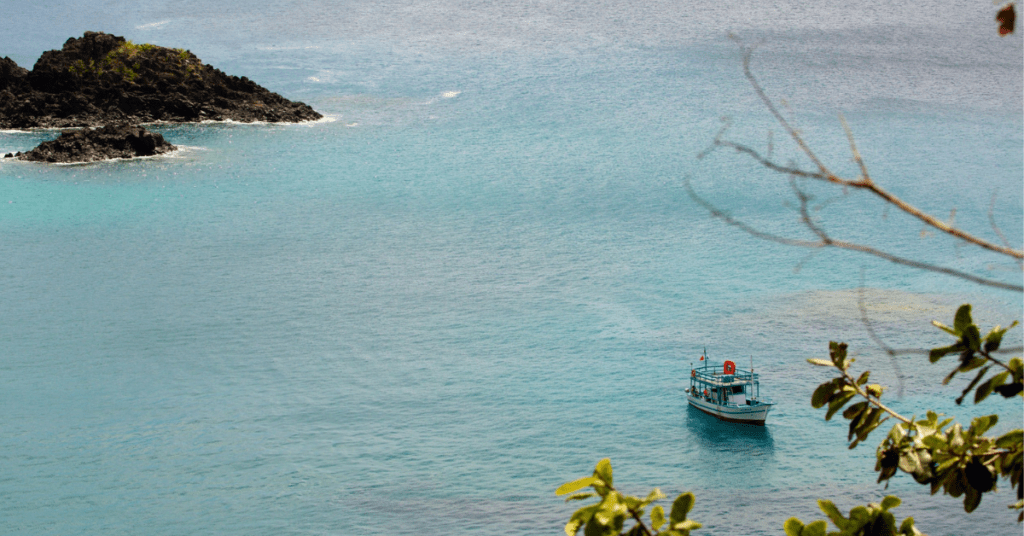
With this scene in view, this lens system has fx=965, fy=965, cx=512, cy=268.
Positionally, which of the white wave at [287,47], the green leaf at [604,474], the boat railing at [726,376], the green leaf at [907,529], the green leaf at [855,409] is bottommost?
the boat railing at [726,376]

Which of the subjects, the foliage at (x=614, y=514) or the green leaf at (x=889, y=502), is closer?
the foliage at (x=614, y=514)

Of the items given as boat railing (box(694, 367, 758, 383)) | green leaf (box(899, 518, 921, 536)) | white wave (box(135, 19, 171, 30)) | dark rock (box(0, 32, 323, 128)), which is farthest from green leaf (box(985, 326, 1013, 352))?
white wave (box(135, 19, 171, 30))

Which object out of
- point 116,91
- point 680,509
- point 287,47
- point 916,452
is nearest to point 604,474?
point 680,509

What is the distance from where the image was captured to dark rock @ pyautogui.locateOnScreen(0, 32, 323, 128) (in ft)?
398

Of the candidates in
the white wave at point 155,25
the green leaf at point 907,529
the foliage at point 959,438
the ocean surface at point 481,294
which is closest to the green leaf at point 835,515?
the green leaf at point 907,529

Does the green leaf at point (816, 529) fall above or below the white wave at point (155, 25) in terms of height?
below

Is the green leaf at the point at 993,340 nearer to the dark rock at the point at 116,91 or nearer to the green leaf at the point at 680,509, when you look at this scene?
the green leaf at the point at 680,509

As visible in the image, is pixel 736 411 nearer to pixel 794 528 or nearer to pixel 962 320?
pixel 962 320

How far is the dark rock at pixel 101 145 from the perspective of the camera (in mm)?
106562

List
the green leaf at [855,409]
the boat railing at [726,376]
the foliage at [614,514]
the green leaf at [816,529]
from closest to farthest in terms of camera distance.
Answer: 1. the foliage at [614,514]
2. the green leaf at [816,529]
3. the green leaf at [855,409]
4. the boat railing at [726,376]

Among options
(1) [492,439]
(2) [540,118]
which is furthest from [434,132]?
(1) [492,439]

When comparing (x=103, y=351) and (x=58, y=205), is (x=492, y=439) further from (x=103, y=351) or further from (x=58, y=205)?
(x=58, y=205)

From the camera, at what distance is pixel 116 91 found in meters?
122

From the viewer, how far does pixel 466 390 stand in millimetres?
61000
